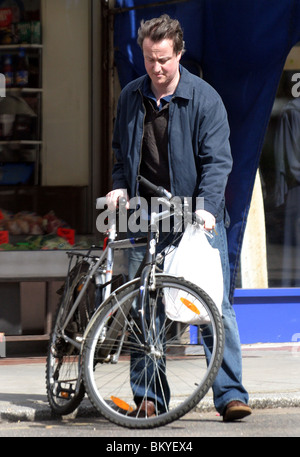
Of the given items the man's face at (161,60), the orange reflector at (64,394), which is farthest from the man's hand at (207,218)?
the orange reflector at (64,394)

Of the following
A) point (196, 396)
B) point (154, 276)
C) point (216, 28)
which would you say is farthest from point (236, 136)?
point (196, 396)

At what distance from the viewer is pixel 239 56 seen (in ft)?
20.9

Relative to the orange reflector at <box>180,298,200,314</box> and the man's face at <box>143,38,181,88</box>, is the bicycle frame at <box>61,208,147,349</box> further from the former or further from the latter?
the man's face at <box>143,38,181,88</box>

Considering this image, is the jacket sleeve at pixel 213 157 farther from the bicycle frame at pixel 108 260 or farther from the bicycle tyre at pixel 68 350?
the bicycle tyre at pixel 68 350

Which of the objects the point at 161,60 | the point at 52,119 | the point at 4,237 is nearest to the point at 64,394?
the point at 161,60

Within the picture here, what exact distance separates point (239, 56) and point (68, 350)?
2477 millimetres

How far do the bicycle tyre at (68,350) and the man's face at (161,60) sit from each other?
105 cm

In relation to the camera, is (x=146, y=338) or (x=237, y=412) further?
(x=237, y=412)

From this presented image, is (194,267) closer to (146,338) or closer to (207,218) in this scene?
(207,218)

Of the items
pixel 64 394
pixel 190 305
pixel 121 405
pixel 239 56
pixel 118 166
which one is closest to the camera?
pixel 190 305

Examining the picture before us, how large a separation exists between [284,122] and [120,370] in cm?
266

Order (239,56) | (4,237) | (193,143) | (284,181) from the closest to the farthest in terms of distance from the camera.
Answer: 1. (193,143)
2. (239,56)
3. (4,237)
4. (284,181)
